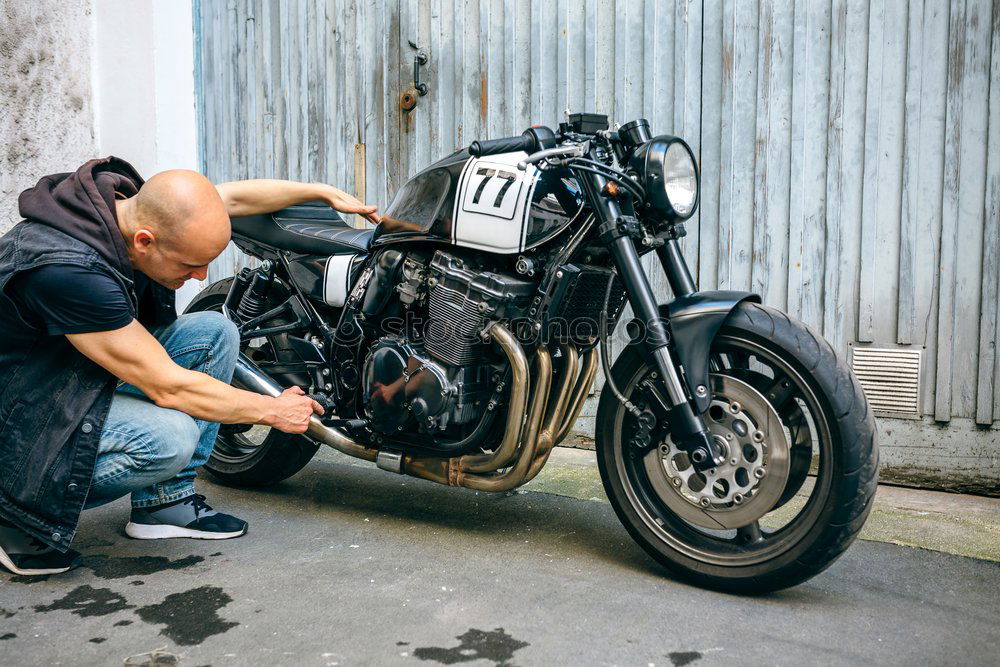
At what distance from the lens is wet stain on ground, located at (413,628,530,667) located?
1.90 meters

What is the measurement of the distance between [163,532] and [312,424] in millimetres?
605

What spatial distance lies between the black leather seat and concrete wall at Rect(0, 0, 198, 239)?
1.51 m

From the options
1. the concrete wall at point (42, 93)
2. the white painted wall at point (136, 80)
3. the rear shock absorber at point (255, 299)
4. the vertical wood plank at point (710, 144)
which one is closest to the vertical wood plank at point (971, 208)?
the vertical wood plank at point (710, 144)

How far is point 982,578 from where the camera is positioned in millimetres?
2426

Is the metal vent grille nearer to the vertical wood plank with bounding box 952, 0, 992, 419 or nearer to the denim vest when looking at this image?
the vertical wood plank with bounding box 952, 0, 992, 419

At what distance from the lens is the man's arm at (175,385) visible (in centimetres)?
222

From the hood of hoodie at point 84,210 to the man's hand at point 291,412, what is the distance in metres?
0.57

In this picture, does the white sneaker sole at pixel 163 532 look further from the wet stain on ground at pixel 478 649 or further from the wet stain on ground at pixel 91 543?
the wet stain on ground at pixel 478 649

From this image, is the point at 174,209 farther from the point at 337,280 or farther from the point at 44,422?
the point at 337,280

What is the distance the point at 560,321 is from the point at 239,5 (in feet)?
12.8

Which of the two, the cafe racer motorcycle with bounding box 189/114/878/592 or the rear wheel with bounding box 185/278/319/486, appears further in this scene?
the rear wheel with bounding box 185/278/319/486

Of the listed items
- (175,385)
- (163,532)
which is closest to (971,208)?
(175,385)

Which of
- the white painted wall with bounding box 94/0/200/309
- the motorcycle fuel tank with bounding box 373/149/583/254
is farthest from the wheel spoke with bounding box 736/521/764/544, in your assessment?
the white painted wall with bounding box 94/0/200/309

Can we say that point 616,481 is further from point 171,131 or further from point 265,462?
point 171,131
